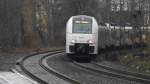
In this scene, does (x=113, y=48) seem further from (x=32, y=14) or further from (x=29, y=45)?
(x=32, y=14)

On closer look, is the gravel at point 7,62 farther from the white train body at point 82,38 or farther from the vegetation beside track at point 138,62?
the vegetation beside track at point 138,62

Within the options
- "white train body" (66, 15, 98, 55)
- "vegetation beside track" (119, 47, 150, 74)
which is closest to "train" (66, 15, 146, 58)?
"white train body" (66, 15, 98, 55)

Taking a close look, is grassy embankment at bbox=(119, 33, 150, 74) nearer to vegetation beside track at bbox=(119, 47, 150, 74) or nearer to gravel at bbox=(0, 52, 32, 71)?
vegetation beside track at bbox=(119, 47, 150, 74)

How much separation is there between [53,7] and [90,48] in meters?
43.4

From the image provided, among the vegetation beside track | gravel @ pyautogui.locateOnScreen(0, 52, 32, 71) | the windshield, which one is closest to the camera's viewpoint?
gravel @ pyautogui.locateOnScreen(0, 52, 32, 71)

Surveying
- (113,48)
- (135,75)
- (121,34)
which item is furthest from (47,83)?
(121,34)

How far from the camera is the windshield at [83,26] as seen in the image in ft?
101

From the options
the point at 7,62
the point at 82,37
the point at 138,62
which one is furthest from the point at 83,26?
the point at 7,62

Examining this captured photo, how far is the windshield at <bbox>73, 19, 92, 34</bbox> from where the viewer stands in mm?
30844

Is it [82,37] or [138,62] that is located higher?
[82,37]

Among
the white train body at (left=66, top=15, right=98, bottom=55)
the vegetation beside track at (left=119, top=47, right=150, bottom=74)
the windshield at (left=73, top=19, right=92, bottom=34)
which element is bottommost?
the vegetation beside track at (left=119, top=47, right=150, bottom=74)

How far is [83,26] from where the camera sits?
31.1m

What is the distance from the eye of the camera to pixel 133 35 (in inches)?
1944

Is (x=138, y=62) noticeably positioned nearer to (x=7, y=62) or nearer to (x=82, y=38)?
(x=82, y=38)
